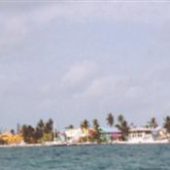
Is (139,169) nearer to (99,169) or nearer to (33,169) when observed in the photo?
(99,169)

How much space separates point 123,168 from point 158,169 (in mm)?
6868

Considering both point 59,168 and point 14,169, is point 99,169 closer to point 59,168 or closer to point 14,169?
point 59,168

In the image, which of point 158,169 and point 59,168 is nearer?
point 158,169

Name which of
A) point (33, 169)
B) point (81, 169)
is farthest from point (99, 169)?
point (33, 169)

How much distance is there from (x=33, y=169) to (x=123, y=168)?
31.6 feet

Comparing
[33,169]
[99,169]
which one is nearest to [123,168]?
[99,169]

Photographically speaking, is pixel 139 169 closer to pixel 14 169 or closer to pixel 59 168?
pixel 59 168

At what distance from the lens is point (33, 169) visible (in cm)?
7631

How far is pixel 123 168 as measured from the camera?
75000 mm

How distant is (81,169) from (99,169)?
193cm

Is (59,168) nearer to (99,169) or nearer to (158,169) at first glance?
(99,169)

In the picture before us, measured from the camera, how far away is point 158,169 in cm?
6888

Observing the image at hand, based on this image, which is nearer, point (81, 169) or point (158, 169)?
point (158, 169)

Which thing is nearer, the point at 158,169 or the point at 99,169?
the point at 158,169
